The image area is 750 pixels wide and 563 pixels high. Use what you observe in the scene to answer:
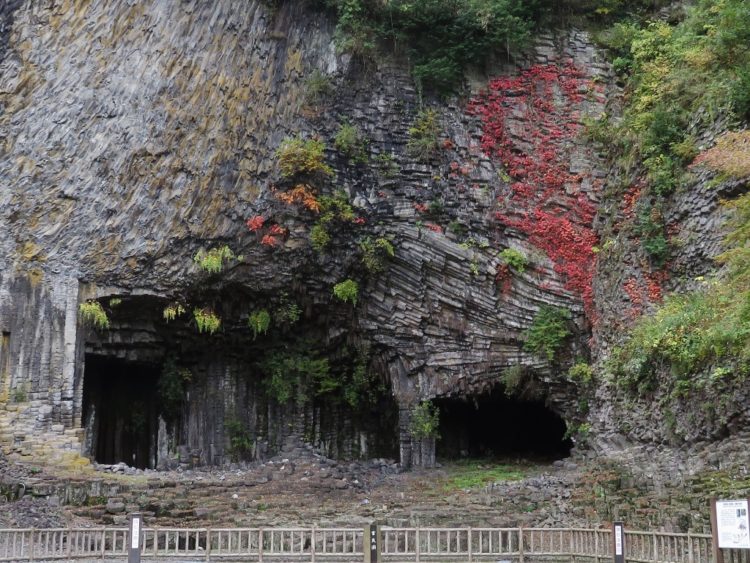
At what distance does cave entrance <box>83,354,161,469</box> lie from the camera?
25.4m

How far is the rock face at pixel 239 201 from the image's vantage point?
22984 millimetres

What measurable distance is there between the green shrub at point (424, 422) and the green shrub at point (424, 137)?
22.1 ft

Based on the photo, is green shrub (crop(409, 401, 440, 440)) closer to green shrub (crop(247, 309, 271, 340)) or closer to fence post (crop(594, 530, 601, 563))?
green shrub (crop(247, 309, 271, 340))

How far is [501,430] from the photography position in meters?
26.5

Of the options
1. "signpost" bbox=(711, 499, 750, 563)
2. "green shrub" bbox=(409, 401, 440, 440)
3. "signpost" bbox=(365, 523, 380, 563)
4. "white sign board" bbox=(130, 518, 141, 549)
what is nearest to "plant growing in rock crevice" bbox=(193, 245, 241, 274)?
"green shrub" bbox=(409, 401, 440, 440)

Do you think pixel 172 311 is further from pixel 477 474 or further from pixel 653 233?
pixel 653 233

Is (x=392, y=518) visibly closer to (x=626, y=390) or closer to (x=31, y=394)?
(x=626, y=390)

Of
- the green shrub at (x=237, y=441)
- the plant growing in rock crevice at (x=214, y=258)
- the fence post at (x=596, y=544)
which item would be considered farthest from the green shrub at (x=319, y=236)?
the fence post at (x=596, y=544)

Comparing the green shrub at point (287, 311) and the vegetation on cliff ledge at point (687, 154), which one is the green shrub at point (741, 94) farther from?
the green shrub at point (287, 311)

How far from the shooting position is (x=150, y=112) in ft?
77.4

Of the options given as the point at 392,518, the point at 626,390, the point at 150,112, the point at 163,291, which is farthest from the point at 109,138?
the point at 626,390

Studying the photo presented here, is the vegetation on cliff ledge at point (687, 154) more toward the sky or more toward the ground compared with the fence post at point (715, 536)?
more toward the sky

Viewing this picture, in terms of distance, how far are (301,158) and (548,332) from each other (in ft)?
25.8

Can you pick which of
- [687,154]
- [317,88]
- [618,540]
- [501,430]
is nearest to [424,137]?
[317,88]
